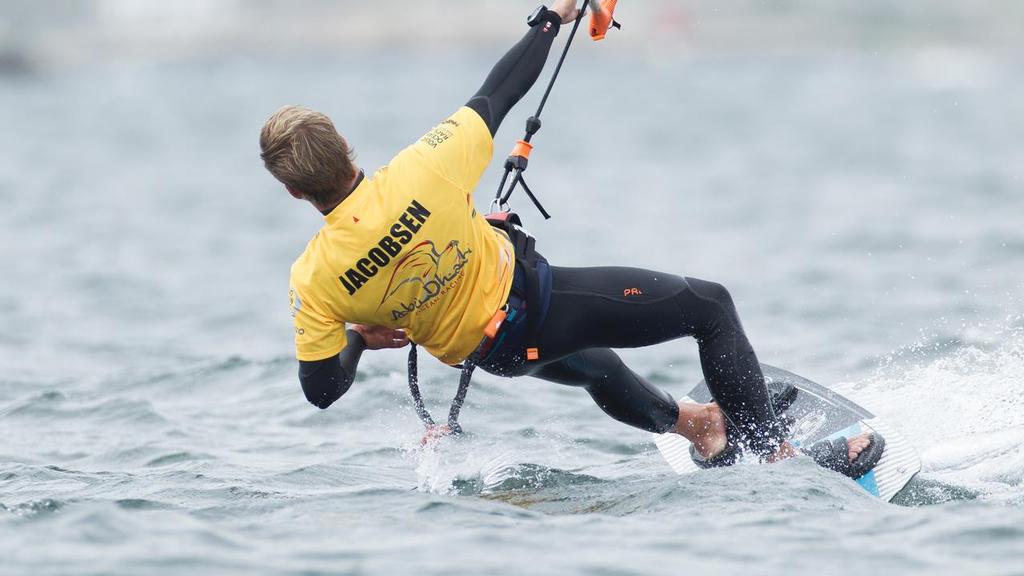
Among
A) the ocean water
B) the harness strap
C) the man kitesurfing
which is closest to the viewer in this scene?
the ocean water

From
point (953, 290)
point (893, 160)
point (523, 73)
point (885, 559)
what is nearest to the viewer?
point (885, 559)

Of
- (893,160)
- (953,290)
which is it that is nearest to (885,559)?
(953,290)

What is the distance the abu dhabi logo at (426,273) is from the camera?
5684 millimetres

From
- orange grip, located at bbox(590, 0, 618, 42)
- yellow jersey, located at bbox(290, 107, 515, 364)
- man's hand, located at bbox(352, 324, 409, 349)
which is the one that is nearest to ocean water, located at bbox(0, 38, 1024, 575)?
man's hand, located at bbox(352, 324, 409, 349)

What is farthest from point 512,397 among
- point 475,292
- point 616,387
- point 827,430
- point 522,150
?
point 475,292

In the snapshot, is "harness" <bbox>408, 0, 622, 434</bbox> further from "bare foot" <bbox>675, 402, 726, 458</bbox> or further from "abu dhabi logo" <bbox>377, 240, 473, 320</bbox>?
"bare foot" <bbox>675, 402, 726, 458</bbox>

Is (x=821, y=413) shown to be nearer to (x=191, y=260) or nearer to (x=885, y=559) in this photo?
(x=885, y=559)

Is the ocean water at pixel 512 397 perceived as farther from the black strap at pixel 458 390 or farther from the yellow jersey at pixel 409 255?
the yellow jersey at pixel 409 255

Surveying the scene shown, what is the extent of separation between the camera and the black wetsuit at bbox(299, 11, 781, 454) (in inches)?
237

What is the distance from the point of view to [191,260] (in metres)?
18.7

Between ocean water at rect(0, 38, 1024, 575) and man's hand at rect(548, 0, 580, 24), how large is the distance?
203cm

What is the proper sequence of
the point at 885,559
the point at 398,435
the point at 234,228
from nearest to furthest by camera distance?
the point at 885,559 → the point at 398,435 → the point at 234,228

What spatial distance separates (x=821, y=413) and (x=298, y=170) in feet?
10.3

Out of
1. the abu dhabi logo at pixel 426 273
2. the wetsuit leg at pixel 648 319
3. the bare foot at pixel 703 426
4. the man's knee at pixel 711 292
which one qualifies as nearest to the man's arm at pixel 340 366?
the abu dhabi logo at pixel 426 273
